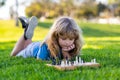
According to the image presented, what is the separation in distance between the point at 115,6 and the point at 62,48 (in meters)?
75.2

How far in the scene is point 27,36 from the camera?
23.0 ft

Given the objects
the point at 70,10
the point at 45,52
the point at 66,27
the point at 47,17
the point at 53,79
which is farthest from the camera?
the point at 47,17

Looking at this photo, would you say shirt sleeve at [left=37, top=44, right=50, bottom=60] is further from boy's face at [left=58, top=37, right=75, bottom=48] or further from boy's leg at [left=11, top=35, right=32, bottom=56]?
boy's leg at [left=11, top=35, right=32, bottom=56]

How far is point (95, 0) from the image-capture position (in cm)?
7800

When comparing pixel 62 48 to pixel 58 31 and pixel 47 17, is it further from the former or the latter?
pixel 47 17

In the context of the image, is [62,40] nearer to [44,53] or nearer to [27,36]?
[44,53]

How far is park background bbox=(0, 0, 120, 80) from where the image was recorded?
4277 mm

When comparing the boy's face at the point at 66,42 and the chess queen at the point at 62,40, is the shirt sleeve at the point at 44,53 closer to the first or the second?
the chess queen at the point at 62,40

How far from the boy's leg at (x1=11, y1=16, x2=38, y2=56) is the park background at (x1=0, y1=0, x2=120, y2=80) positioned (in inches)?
14.1

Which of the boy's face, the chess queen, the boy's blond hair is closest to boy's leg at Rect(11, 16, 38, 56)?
the chess queen

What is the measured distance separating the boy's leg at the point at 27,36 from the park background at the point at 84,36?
1.17 ft

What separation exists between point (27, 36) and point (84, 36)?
24333 millimetres

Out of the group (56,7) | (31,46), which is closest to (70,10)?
(56,7)

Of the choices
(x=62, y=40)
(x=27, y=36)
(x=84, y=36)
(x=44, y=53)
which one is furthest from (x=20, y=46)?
(x=84, y=36)
